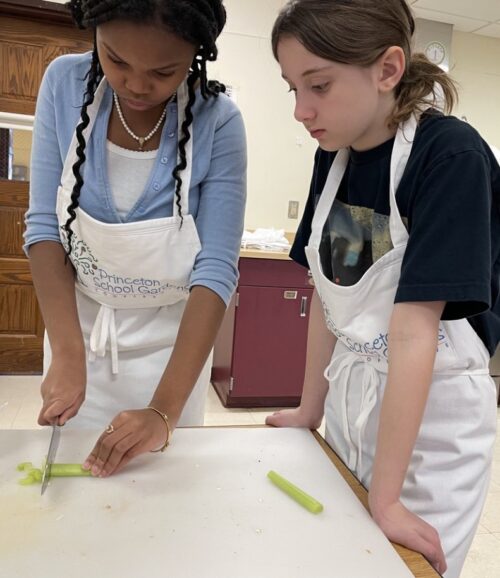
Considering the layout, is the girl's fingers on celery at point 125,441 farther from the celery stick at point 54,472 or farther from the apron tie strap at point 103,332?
the apron tie strap at point 103,332

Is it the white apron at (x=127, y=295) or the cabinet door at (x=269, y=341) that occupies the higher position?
the white apron at (x=127, y=295)

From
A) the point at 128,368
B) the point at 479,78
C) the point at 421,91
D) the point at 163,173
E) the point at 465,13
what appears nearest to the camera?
the point at 421,91

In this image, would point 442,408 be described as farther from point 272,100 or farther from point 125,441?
point 272,100

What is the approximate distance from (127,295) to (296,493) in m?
0.44

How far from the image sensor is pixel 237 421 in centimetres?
238

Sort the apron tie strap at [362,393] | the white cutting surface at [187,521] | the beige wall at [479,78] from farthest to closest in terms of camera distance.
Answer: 1. the beige wall at [479,78]
2. the apron tie strap at [362,393]
3. the white cutting surface at [187,521]

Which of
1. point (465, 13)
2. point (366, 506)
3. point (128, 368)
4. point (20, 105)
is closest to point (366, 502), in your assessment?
point (366, 506)

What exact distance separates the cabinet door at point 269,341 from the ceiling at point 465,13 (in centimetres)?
174

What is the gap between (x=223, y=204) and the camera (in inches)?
33.0

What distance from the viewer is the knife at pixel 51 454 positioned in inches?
24.2

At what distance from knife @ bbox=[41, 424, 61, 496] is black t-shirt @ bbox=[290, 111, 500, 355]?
455mm

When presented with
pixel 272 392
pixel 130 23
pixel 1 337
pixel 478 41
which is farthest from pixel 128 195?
pixel 478 41

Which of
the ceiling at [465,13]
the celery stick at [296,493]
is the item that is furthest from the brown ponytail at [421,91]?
the ceiling at [465,13]

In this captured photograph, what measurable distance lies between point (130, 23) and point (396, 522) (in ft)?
2.18
